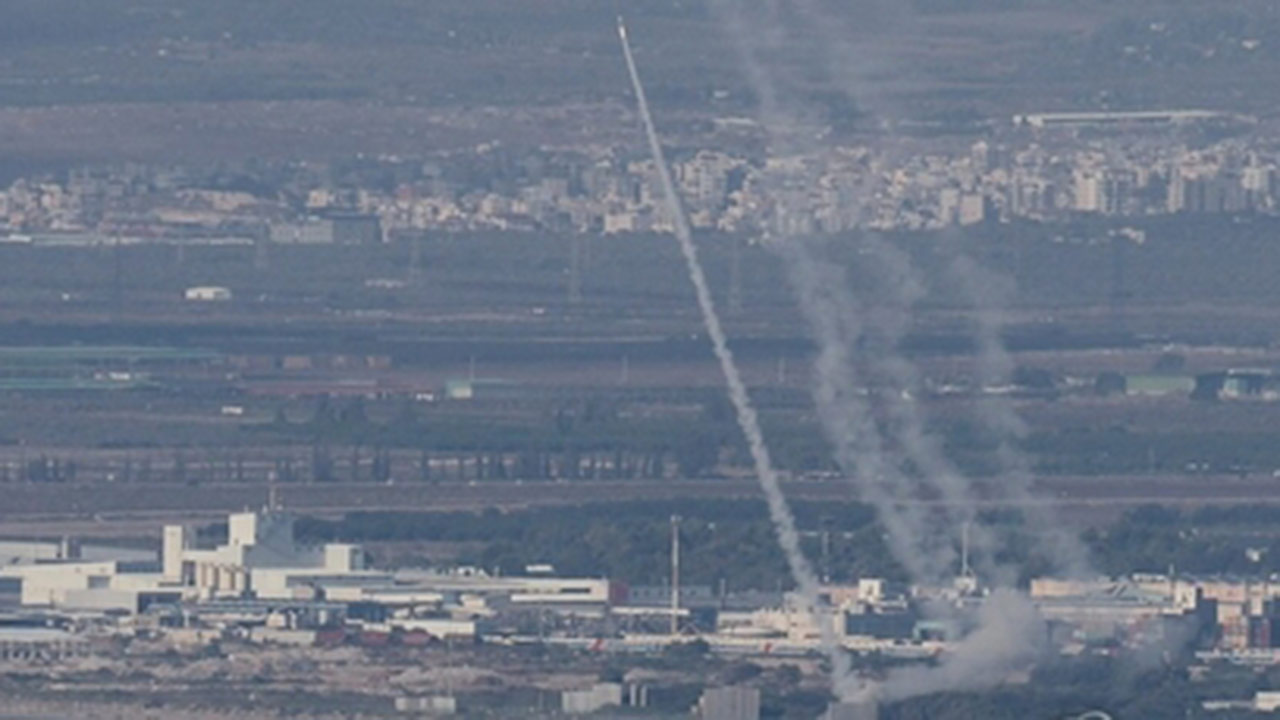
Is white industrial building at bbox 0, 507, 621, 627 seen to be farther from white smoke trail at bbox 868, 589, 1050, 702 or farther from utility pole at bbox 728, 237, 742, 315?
utility pole at bbox 728, 237, 742, 315

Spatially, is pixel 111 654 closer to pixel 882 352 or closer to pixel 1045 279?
pixel 882 352

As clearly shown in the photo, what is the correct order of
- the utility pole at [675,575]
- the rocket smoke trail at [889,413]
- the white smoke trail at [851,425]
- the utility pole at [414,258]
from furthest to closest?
1. the utility pole at [414,258]
2. the rocket smoke trail at [889,413]
3. the white smoke trail at [851,425]
4. the utility pole at [675,575]

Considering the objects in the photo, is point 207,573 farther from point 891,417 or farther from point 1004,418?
point 1004,418

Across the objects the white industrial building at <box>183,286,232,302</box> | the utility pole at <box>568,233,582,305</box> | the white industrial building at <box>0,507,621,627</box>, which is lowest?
the white industrial building at <box>0,507,621,627</box>

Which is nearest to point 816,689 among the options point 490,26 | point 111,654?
point 111,654

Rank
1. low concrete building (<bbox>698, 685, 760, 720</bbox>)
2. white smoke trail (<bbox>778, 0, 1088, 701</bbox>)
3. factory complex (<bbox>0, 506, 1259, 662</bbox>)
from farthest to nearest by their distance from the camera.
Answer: factory complex (<bbox>0, 506, 1259, 662</bbox>) → white smoke trail (<bbox>778, 0, 1088, 701</bbox>) → low concrete building (<bbox>698, 685, 760, 720</bbox>)

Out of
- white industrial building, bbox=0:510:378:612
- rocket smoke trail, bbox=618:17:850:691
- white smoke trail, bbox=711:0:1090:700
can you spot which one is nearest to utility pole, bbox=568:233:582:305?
white smoke trail, bbox=711:0:1090:700

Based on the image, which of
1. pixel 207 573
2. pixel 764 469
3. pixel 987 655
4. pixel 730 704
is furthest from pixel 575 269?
pixel 730 704

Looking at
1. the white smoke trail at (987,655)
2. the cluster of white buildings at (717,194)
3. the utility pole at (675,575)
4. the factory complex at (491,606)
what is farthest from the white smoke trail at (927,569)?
the cluster of white buildings at (717,194)

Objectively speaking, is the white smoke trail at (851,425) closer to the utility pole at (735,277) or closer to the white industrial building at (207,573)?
the utility pole at (735,277)
